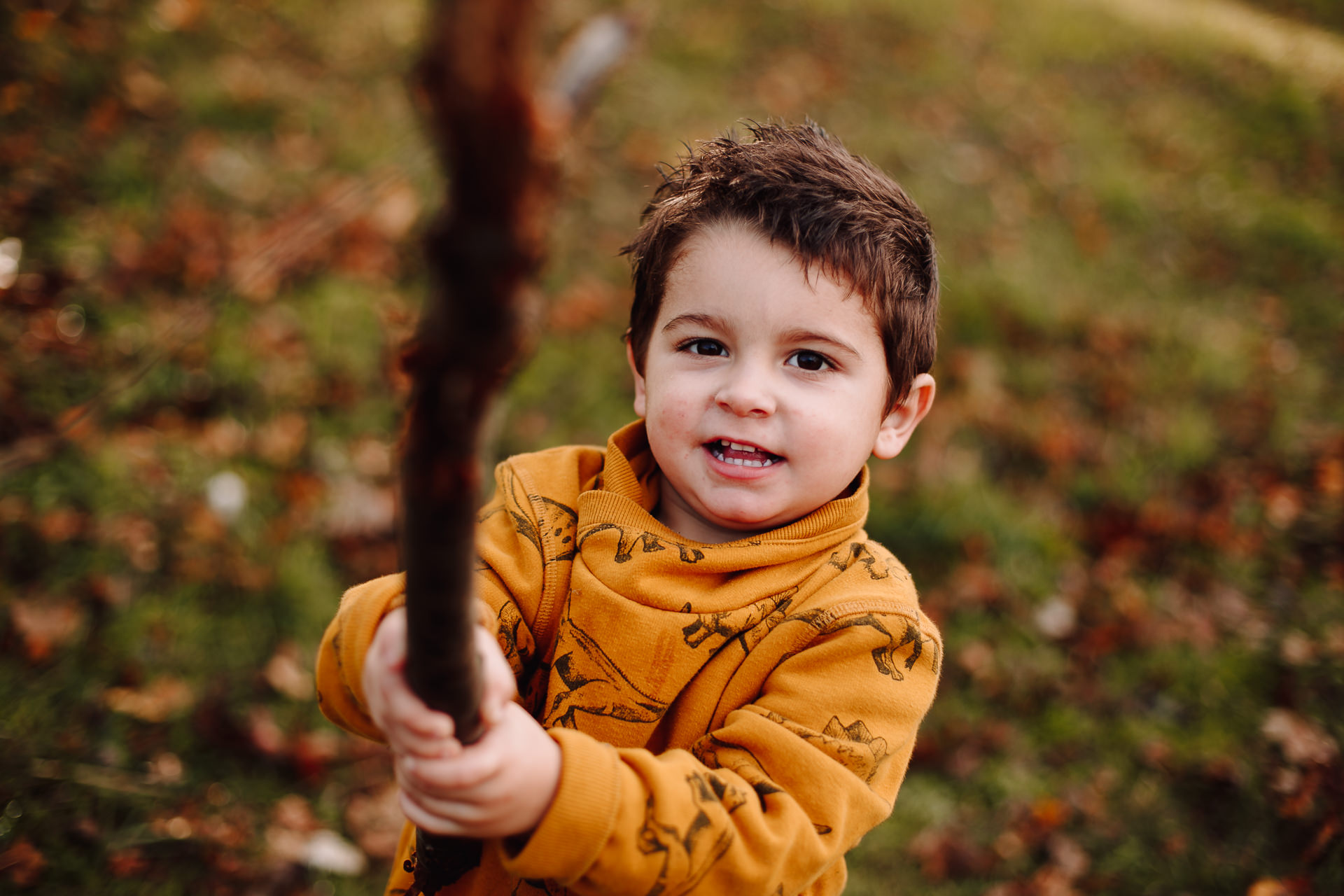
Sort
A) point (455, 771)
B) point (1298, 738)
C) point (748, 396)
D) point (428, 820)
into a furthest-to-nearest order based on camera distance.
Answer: point (1298, 738) < point (748, 396) < point (428, 820) < point (455, 771)

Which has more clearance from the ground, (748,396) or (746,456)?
(748,396)

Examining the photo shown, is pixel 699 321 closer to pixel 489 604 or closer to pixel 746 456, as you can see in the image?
pixel 746 456

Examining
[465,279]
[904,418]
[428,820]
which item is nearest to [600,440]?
[904,418]

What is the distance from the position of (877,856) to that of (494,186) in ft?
10.6

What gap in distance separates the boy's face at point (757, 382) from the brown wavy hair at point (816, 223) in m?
0.05

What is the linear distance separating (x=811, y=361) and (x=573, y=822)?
0.92 meters

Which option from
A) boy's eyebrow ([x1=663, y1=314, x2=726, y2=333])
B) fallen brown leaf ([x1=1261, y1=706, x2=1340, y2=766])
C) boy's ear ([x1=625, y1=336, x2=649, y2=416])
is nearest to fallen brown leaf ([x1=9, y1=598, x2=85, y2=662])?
boy's ear ([x1=625, y1=336, x2=649, y2=416])

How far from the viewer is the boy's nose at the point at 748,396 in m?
1.59

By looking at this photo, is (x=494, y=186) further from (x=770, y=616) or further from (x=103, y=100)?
(x=103, y=100)

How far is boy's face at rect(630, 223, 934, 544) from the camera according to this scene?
163cm

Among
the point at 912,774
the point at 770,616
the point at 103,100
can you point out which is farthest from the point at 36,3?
the point at 912,774

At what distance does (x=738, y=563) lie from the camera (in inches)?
65.3

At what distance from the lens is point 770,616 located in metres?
1.64

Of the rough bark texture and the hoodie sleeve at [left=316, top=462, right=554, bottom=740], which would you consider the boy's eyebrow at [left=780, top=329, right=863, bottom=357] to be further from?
the rough bark texture
